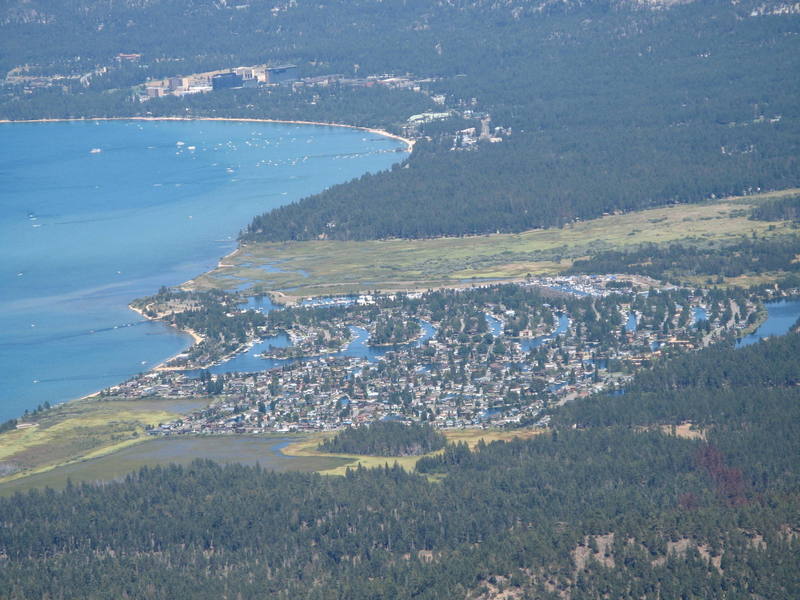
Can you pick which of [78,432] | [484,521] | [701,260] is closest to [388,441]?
[484,521]

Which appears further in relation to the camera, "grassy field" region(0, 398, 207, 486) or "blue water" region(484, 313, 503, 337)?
"blue water" region(484, 313, 503, 337)

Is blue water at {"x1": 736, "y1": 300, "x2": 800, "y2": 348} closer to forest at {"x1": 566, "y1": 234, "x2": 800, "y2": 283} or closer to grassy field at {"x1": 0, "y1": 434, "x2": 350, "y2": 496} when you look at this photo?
forest at {"x1": 566, "y1": 234, "x2": 800, "y2": 283}

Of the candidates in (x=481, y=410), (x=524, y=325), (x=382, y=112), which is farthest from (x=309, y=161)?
(x=481, y=410)

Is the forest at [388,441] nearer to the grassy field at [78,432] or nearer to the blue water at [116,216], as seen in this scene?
the grassy field at [78,432]

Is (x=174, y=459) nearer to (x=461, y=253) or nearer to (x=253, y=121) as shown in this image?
(x=461, y=253)

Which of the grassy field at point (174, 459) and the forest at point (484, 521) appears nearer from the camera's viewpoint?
the forest at point (484, 521)

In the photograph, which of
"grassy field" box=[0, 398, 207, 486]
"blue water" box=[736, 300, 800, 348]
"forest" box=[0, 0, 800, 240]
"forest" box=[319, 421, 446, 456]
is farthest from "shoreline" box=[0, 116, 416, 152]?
"forest" box=[319, 421, 446, 456]

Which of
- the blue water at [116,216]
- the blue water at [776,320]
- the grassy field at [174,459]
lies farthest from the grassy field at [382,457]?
the blue water at [776,320]
